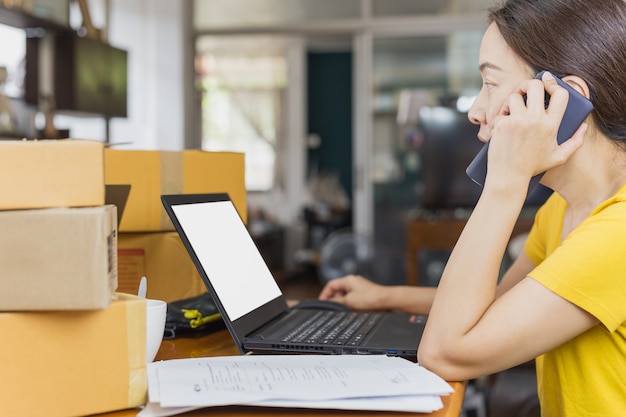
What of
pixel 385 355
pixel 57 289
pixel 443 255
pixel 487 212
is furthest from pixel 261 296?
pixel 443 255

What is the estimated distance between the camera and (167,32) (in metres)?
6.45

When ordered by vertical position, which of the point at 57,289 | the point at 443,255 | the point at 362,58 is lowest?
the point at 443,255

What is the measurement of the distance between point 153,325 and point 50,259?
0.18 meters

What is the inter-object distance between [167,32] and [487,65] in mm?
5615

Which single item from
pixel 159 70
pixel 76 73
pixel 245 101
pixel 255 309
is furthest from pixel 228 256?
pixel 245 101

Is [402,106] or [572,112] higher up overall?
[402,106]

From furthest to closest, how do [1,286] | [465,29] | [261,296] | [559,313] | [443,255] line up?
[465,29]
[443,255]
[261,296]
[559,313]
[1,286]

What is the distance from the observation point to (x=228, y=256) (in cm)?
129

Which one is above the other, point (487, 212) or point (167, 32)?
point (167, 32)

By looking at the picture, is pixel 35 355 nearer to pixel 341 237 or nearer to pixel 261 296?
pixel 261 296

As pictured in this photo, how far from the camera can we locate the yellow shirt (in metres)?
1.00

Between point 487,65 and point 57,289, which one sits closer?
point 57,289

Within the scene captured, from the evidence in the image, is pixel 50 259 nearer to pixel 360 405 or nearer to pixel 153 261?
pixel 360 405

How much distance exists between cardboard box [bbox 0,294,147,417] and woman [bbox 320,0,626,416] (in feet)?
1.27
